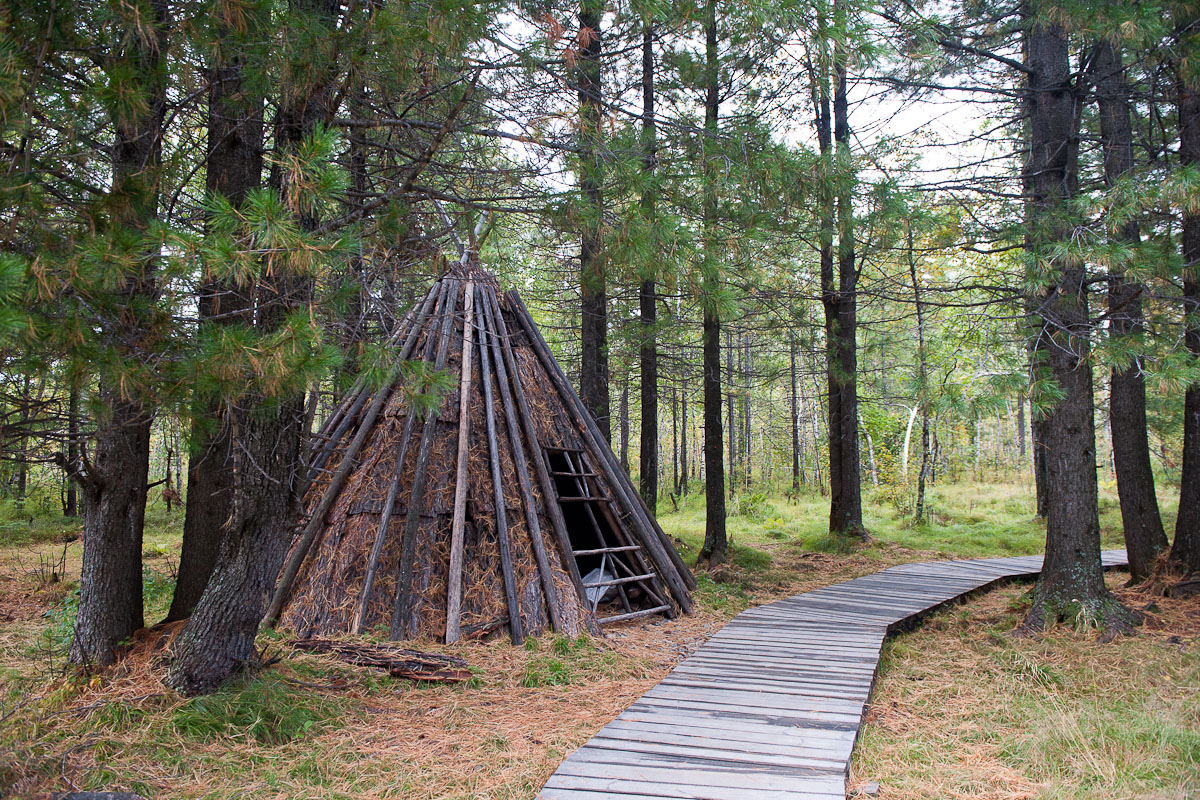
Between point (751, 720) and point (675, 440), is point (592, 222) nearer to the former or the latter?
point (751, 720)

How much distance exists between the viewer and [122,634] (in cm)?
501

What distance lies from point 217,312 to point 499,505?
301 centimetres

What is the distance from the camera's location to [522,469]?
712cm

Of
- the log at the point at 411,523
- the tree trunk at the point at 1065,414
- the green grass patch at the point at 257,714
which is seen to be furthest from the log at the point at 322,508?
the tree trunk at the point at 1065,414

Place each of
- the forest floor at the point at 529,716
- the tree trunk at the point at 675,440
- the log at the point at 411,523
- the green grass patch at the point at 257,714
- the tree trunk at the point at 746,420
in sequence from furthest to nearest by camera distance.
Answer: the tree trunk at the point at 746,420, the tree trunk at the point at 675,440, the log at the point at 411,523, the green grass patch at the point at 257,714, the forest floor at the point at 529,716

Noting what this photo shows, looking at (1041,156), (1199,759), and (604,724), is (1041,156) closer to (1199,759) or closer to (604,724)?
(1199,759)

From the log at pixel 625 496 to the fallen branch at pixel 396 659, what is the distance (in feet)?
9.49

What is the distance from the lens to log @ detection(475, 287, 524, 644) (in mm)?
6246

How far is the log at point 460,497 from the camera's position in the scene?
6164 mm

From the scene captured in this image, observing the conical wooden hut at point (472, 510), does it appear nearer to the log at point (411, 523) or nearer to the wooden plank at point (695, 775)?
the log at point (411, 523)

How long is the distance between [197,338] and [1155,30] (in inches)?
271

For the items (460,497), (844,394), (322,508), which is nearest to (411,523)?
(460,497)

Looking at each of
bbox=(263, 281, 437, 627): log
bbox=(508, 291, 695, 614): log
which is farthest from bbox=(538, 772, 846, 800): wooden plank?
bbox=(508, 291, 695, 614): log

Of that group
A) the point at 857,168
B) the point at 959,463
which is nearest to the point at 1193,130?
the point at 857,168
